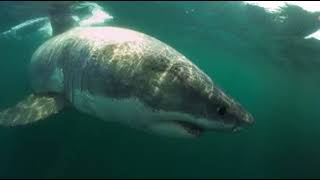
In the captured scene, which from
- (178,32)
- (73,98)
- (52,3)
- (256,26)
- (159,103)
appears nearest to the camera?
(159,103)

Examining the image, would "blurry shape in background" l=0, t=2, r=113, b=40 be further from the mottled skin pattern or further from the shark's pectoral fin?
the mottled skin pattern

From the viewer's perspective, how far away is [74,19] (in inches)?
621

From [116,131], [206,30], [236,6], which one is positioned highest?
[236,6]

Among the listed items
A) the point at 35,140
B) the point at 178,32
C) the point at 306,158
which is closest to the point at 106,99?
the point at 35,140

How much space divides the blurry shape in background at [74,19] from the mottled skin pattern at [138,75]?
7.31m

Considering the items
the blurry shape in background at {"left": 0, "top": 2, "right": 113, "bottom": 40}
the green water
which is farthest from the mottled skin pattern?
the blurry shape in background at {"left": 0, "top": 2, "right": 113, "bottom": 40}

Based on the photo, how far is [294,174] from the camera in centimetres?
2380

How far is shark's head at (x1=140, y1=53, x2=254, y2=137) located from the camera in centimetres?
469

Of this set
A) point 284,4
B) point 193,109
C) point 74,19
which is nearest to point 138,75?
point 193,109

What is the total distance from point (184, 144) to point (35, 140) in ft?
37.2

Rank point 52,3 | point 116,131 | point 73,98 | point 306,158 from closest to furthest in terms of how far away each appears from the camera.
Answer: point 73,98 → point 52,3 → point 116,131 → point 306,158

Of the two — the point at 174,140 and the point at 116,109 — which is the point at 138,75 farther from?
the point at 174,140

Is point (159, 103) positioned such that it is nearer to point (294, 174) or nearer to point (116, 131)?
point (116, 131)

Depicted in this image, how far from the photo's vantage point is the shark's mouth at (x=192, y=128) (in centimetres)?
480
